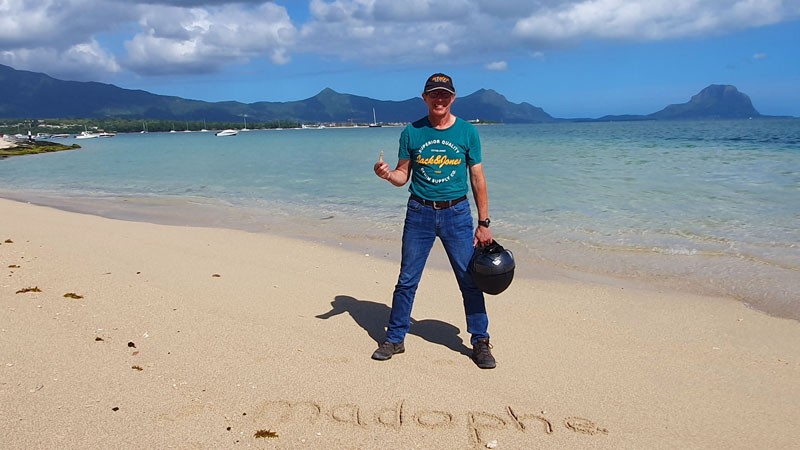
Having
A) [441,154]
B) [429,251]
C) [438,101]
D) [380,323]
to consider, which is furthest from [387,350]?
[438,101]

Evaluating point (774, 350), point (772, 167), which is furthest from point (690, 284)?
point (772, 167)

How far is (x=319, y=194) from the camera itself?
20562 mm

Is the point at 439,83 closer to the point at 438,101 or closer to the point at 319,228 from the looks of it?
the point at 438,101

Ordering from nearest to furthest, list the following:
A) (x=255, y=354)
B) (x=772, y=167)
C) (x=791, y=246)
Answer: (x=255, y=354), (x=791, y=246), (x=772, y=167)

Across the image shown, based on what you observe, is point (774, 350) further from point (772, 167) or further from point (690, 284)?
point (772, 167)

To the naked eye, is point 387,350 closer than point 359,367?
No

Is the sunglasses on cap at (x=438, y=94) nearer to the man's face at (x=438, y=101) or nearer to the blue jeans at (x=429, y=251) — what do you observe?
the man's face at (x=438, y=101)

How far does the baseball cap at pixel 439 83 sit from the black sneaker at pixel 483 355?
2089mm

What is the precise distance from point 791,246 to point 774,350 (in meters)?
5.94

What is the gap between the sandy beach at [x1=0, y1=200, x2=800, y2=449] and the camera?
3.95 metres

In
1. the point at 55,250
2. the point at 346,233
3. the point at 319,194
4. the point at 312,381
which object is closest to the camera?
the point at 312,381

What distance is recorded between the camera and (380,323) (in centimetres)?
621

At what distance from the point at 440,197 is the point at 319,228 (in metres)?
8.51

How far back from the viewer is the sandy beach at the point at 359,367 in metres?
3.95
